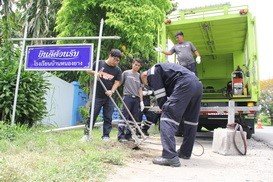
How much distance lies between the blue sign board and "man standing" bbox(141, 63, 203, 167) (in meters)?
1.64

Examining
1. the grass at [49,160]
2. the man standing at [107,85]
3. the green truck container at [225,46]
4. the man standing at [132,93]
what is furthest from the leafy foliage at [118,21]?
the grass at [49,160]

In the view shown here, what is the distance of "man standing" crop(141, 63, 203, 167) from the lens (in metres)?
4.71

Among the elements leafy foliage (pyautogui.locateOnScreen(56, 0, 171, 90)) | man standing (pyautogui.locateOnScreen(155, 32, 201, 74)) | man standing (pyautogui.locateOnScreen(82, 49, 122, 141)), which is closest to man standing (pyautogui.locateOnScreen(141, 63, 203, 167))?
man standing (pyautogui.locateOnScreen(82, 49, 122, 141))

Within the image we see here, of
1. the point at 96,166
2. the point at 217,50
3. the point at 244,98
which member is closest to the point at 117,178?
the point at 96,166

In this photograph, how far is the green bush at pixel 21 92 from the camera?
7.14 metres

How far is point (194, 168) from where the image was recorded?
4.61 m

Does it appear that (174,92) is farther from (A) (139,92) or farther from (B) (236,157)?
(A) (139,92)

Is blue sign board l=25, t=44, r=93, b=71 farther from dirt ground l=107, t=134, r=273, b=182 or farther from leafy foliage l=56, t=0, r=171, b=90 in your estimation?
leafy foliage l=56, t=0, r=171, b=90

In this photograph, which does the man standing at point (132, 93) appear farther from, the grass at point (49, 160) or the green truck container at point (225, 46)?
the green truck container at point (225, 46)

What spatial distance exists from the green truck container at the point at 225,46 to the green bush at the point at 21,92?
3.17m

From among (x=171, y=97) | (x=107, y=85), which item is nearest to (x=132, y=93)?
(x=107, y=85)

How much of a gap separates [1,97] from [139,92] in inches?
102

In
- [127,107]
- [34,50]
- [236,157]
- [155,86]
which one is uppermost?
[34,50]

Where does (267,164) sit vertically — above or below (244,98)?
below
